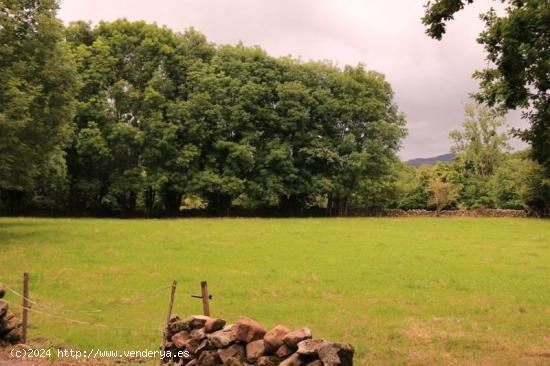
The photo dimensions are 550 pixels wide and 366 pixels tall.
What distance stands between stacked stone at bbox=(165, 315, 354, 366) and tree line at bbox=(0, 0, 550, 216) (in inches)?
1669

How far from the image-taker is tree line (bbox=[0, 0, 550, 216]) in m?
56.3

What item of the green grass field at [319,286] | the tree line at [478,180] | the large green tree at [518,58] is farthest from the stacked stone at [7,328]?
the tree line at [478,180]

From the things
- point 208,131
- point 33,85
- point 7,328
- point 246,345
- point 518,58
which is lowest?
point 7,328

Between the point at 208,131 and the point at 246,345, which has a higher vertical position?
the point at 208,131

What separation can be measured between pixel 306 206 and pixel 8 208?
3539 cm

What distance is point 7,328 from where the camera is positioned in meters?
12.4

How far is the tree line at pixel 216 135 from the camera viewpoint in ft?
185

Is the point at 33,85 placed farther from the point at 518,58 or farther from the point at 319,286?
the point at 518,58

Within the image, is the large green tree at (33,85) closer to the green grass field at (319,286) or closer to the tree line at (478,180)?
the green grass field at (319,286)

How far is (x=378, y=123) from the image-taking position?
66125mm

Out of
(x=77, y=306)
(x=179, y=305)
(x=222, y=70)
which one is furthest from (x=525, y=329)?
(x=222, y=70)

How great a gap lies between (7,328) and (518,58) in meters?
13.4

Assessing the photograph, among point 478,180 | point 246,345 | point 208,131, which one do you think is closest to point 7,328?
point 246,345

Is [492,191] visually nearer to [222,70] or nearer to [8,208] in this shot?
[222,70]
